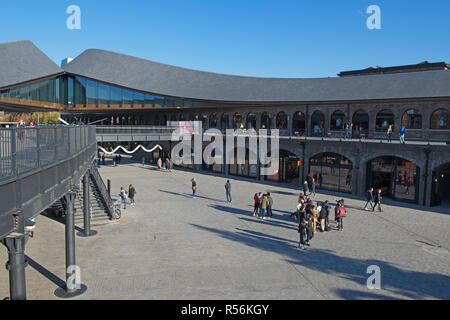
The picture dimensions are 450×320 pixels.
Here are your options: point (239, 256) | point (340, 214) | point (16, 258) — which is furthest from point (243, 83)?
point (16, 258)

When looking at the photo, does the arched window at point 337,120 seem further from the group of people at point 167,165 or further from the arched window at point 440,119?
the group of people at point 167,165

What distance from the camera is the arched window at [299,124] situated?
32719 millimetres

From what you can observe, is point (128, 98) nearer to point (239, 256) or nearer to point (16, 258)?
point (239, 256)

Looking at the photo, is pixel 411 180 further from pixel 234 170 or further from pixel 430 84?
pixel 234 170

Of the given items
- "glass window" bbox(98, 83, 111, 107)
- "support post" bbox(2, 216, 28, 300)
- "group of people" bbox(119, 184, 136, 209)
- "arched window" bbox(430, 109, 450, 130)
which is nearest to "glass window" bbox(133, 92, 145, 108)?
"glass window" bbox(98, 83, 111, 107)

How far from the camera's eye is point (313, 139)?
30.1 metres

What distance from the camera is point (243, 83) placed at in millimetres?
42625

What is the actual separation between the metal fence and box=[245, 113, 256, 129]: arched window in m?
27.7

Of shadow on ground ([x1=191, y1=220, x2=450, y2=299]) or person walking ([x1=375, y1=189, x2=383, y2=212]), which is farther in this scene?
person walking ([x1=375, y1=189, x2=383, y2=212])

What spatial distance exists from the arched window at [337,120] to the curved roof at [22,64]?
122 ft

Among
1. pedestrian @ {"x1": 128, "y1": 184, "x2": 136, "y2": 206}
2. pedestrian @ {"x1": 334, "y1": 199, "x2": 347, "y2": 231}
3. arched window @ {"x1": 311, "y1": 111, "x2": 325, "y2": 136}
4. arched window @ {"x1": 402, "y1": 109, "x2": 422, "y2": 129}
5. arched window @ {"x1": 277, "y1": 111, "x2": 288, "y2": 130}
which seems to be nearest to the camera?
pedestrian @ {"x1": 334, "y1": 199, "x2": 347, "y2": 231}

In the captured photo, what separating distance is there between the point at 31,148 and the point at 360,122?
88.7 ft

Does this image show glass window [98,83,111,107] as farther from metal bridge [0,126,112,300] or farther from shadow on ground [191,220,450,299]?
metal bridge [0,126,112,300]

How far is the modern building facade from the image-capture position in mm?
25622
